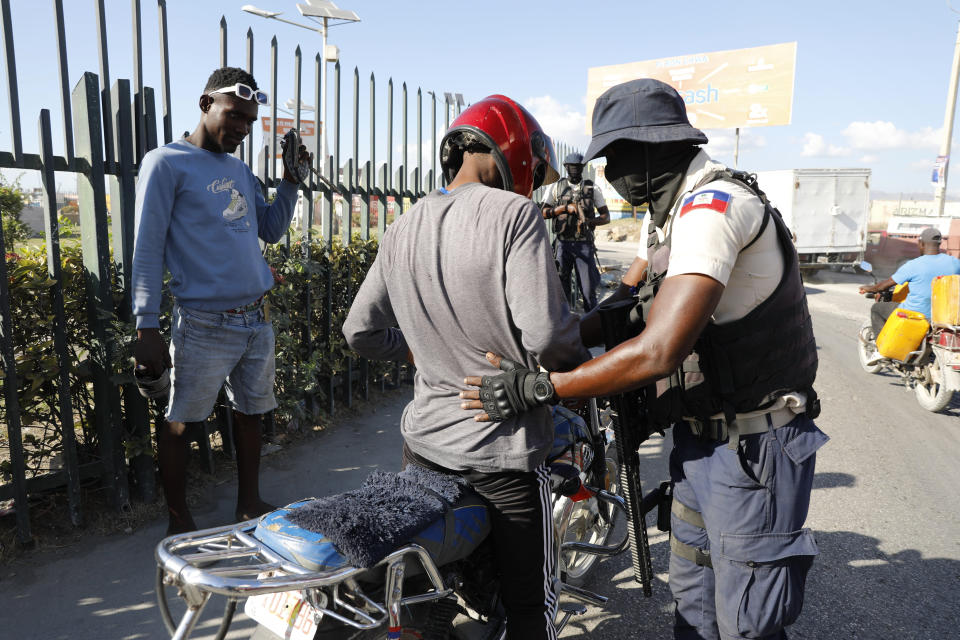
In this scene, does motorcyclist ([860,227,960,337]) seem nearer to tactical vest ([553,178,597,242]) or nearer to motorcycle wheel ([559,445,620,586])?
tactical vest ([553,178,597,242])

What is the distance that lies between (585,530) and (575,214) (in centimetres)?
602

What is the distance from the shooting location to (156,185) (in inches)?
116

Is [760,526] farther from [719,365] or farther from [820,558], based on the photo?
[820,558]

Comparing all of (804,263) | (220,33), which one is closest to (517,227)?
(220,33)

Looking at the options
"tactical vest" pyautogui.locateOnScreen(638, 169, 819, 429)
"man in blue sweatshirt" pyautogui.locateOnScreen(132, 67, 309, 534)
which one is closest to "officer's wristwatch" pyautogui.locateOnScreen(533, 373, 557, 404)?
"tactical vest" pyautogui.locateOnScreen(638, 169, 819, 429)

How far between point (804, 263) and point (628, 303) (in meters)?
17.7

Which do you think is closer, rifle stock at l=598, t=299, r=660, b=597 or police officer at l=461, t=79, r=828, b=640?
police officer at l=461, t=79, r=828, b=640

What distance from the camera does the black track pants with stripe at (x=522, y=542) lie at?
72.6 inches

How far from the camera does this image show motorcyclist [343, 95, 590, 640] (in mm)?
1675

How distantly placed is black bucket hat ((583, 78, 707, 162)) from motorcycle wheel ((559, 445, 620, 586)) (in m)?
1.57

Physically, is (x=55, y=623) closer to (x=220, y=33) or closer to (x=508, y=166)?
(x=508, y=166)

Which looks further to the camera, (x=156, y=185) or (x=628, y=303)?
(x=156, y=185)

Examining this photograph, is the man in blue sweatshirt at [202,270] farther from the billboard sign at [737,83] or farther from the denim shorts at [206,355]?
the billboard sign at [737,83]

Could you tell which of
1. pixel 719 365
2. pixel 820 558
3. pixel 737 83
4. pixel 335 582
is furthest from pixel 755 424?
pixel 737 83
